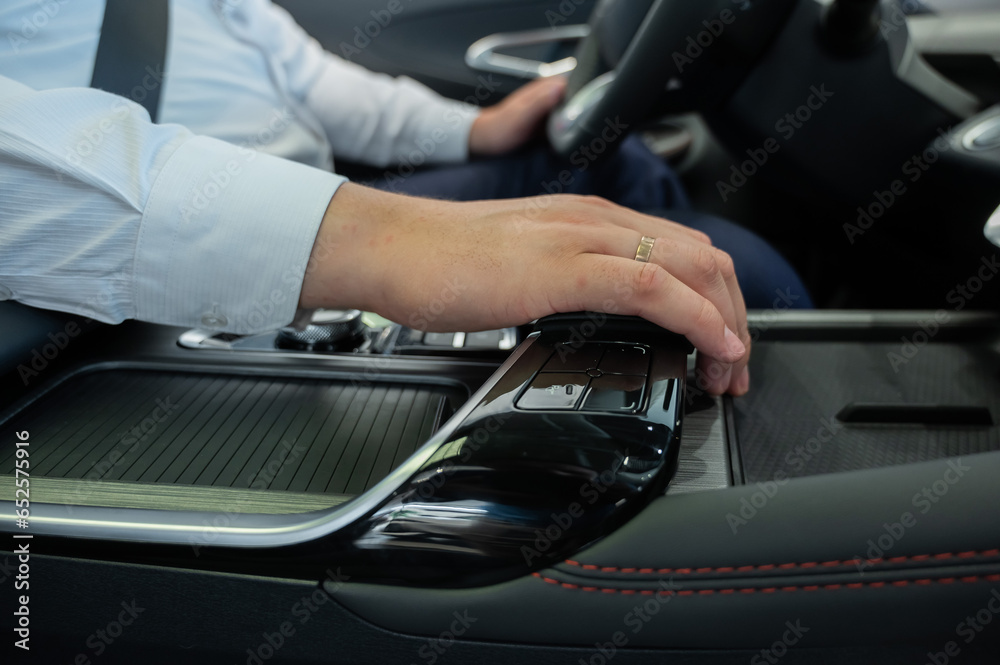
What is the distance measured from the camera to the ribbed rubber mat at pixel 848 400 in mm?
627

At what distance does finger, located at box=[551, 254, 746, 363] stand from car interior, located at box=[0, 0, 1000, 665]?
0.09 feet

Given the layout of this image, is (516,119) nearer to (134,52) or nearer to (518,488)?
(134,52)

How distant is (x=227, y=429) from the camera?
0.63 m

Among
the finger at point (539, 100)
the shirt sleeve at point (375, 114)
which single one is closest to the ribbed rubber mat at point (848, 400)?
the finger at point (539, 100)

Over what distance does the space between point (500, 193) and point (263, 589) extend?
2.86 ft

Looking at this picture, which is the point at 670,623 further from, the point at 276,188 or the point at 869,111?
the point at 869,111

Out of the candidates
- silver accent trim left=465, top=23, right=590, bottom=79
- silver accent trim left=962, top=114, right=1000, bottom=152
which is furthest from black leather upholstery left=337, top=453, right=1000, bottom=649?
silver accent trim left=465, top=23, right=590, bottom=79

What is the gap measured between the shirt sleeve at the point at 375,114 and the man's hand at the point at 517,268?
2.36 feet

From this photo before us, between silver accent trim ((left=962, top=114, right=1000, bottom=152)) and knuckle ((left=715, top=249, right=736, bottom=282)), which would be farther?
silver accent trim ((left=962, top=114, right=1000, bottom=152))

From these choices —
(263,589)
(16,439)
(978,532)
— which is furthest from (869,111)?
(16,439)

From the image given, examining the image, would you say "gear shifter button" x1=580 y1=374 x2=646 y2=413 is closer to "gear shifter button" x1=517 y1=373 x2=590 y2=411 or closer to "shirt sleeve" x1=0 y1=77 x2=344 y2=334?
"gear shifter button" x1=517 y1=373 x2=590 y2=411

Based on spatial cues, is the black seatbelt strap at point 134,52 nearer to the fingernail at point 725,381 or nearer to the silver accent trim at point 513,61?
the fingernail at point 725,381

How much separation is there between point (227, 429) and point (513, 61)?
4.26 ft

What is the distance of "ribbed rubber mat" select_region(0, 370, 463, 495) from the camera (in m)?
0.57
